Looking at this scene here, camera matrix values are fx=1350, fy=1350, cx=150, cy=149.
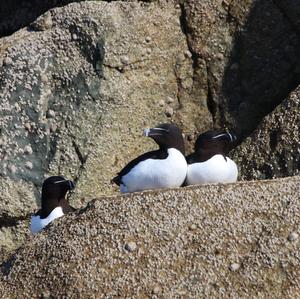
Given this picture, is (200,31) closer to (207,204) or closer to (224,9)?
(224,9)

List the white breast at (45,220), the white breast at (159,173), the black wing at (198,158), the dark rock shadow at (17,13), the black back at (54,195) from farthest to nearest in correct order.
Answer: the dark rock shadow at (17,13), the black back at (54,195), the white breast at (45,220), the black wing at (198,158), the white breast at (159,173)

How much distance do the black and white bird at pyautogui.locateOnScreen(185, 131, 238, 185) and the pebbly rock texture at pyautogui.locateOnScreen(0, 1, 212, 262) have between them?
5.09 ft

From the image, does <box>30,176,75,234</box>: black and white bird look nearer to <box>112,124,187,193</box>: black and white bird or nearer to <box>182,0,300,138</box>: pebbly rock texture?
<box>112,124,187,193</box>: black and white bird

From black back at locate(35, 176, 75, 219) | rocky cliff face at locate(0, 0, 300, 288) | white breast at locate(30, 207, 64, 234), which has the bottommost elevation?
white breast at locate(30, 207, 64, 234)

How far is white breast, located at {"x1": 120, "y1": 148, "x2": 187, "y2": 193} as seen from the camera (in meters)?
10.6

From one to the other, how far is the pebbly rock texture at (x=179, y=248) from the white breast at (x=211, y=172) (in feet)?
3.16

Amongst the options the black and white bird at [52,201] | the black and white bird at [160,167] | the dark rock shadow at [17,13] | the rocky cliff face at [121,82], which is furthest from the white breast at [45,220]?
the dark rock shadow at [17,13]

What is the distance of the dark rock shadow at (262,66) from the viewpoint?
1273cm

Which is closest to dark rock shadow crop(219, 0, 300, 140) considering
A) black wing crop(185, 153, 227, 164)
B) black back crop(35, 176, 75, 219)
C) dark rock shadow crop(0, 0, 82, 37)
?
black wing crop(185, 153, 227, 164)

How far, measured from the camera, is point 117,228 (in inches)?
387

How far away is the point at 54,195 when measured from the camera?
11.8 meters

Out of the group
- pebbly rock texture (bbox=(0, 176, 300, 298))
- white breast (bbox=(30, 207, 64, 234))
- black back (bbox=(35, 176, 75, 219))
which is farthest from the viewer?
black back (bbox=(35, 176, 75, 219))

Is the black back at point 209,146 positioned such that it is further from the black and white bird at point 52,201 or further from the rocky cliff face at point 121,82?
the rocky cliff face at point 121,82

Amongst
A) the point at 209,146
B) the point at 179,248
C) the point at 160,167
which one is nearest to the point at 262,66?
the point at 209,146
